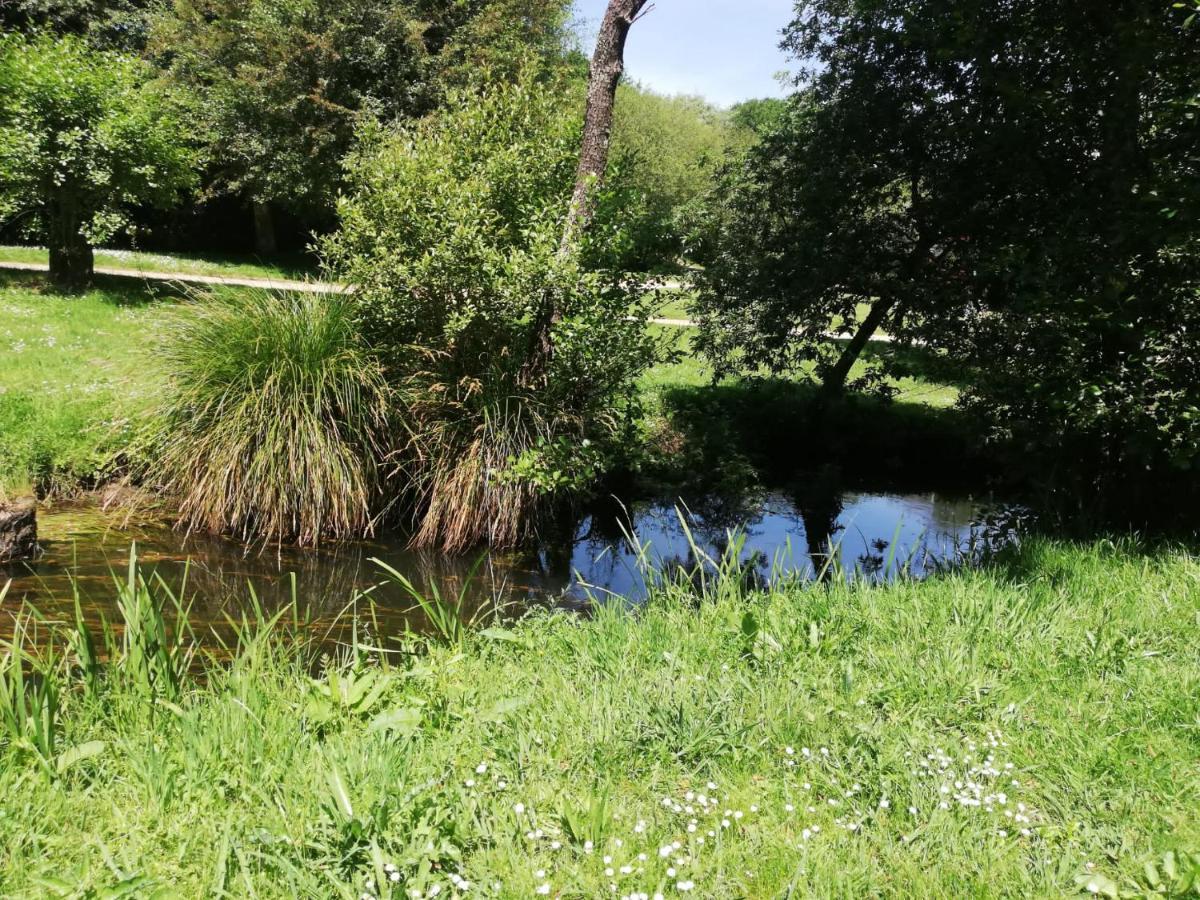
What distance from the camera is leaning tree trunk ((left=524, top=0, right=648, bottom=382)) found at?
666cm

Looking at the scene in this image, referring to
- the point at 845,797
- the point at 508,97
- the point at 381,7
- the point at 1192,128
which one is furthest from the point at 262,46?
the point at 845,797

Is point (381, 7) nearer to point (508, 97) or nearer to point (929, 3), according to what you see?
point (508, 97)

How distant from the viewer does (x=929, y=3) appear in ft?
23.8

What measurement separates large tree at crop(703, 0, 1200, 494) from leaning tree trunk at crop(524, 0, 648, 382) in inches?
104

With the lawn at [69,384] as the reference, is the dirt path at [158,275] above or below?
above

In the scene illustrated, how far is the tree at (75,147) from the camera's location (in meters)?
11.1

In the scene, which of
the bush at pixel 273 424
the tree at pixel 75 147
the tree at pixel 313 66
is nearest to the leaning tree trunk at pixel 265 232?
the tree at pixel 313 66

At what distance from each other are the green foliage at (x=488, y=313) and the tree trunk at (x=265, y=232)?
1775 centimetres

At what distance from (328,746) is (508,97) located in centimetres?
620

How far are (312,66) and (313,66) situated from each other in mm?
33

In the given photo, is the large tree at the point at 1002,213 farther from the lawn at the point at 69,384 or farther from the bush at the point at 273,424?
the bush at the point at 273,424

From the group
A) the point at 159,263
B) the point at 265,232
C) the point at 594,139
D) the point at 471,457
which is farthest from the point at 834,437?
the point at 265,232

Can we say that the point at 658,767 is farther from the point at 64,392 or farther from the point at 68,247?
the point at 68,247

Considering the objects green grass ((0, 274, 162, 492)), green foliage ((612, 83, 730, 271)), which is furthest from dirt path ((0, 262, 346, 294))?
green foliage ((612, 83, 730, 271))
